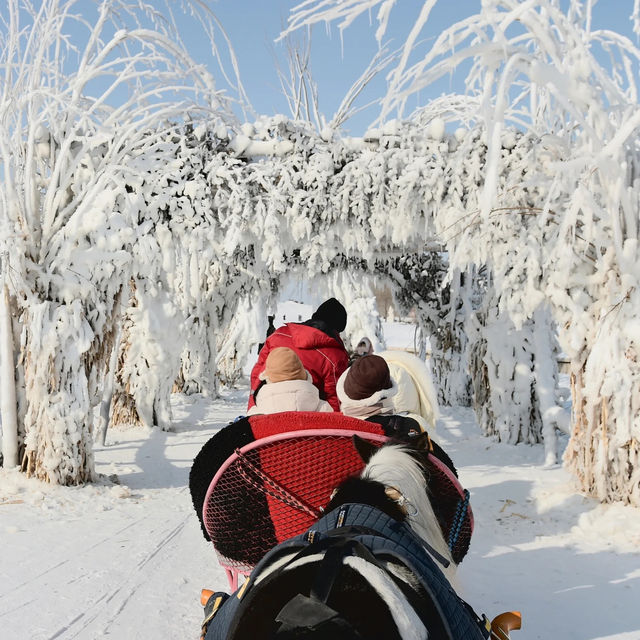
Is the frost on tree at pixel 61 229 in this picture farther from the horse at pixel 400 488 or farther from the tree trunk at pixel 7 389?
the horse at pixel 400 488

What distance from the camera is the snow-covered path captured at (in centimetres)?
283

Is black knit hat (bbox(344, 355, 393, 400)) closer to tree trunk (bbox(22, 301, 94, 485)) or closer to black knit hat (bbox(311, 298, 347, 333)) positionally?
black knit hat (bbox(311, 298, 347, 333))

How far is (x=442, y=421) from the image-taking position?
39.1ft

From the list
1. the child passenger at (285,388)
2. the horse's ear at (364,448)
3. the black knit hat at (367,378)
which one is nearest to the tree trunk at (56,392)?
the child passenger at (285,388)

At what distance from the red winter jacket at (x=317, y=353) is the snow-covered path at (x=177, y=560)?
1507 millimetres

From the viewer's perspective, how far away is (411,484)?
1.85m

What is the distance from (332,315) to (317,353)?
21.8 inches

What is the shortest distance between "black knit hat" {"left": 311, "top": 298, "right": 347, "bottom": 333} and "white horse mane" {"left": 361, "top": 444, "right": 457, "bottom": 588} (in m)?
2.80

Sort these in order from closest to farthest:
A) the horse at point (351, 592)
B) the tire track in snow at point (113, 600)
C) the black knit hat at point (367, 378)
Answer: the horse at point (351, 592) → the tire track in snow at point (113, 600) → the black knit hat at point (367, 378)

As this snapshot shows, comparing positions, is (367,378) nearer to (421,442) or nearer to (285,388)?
(285,388)

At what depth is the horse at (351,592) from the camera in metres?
1.22

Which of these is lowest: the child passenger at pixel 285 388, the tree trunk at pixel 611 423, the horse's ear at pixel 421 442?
the tree trunk at pixel 611 423

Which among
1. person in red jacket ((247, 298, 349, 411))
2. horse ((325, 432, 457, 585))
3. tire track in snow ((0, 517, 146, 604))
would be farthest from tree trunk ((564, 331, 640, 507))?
tire track in snow ((0, 517, 146, 604))

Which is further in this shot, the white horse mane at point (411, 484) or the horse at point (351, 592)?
the white horse mane at point (411, 484)
